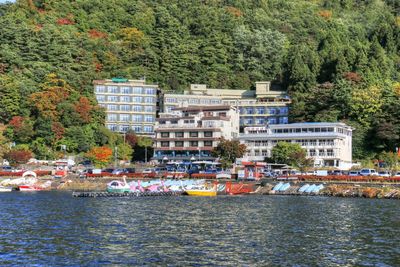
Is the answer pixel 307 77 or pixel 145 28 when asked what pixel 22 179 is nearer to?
pixel 307 77

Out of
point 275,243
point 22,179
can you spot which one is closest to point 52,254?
point 275,243

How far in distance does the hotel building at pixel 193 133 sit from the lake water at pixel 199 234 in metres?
51.6

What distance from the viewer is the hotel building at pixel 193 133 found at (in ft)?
398

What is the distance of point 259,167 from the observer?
4193 inches

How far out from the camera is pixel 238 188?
88938mm

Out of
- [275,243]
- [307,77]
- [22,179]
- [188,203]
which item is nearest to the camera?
[275,243]

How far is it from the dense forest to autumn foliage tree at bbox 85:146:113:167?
14.3 ft

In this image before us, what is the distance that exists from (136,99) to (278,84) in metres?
35.1

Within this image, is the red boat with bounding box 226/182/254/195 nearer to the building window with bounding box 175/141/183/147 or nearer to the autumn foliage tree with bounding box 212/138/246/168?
the autumn foliage tree with bounding box 212/138/246/168

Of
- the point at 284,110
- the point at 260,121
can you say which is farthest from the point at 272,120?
the point at 284,110

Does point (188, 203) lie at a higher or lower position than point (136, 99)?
lower

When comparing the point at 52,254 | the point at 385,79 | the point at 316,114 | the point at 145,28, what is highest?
the point at 145,28

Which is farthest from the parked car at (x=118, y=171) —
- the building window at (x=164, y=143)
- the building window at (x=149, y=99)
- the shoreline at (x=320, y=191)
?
the building window at (x=149, y=99)

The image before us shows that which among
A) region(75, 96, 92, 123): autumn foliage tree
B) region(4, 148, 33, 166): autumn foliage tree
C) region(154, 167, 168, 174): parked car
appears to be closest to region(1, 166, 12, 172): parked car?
region(4, 148, 33, 166): autumn foliage tree
